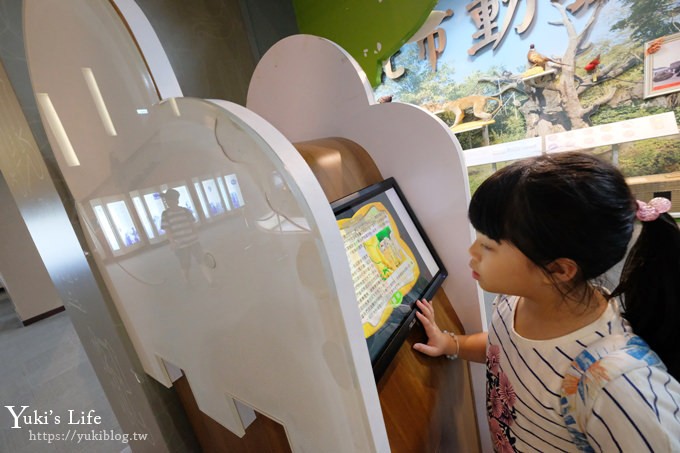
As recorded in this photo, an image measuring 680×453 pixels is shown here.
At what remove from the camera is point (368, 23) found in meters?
1.15

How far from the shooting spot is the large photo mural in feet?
5.47

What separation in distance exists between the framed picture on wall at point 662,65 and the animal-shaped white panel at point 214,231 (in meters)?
2.38

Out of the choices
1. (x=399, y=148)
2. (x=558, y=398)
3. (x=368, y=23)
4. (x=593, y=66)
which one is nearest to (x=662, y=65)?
(x=593, y=66)

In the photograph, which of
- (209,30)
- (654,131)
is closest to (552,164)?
→ (209,30)

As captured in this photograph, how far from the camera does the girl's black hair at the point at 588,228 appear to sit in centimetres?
42

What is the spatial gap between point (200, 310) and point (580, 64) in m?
2.46

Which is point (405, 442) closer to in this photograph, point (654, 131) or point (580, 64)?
point (654, 131)

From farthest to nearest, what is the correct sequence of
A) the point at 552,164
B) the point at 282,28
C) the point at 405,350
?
the point at 282,28 < the point at 405,350 < the point at 552,164

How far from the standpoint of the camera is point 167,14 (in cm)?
96

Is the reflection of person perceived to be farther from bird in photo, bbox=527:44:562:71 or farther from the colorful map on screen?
bird in photo, bbox=527:44:562:71

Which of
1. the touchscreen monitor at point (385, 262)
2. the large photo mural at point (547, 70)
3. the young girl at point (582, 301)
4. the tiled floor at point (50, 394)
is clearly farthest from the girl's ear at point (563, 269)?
the tiled floor at point (50, 394)

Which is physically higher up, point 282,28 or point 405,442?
point 282,28

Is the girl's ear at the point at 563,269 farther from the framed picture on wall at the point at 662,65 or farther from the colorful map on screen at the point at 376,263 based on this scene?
the framed picture on wall at the point at 662,65

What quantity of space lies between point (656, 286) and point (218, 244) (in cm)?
70
